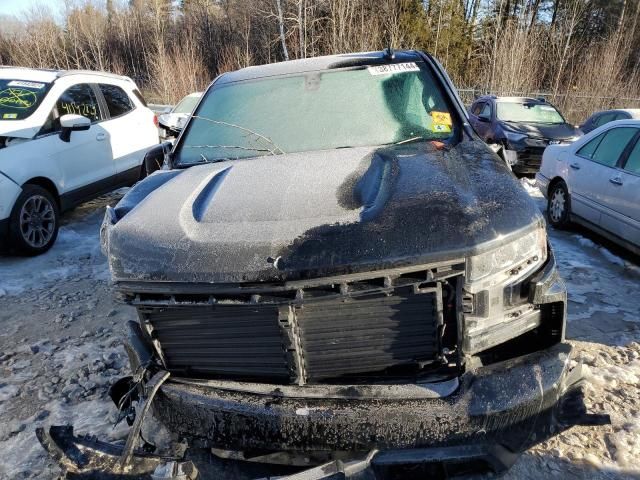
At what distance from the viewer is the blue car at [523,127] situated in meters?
9.76

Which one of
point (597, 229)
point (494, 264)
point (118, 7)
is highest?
point (118, 7)

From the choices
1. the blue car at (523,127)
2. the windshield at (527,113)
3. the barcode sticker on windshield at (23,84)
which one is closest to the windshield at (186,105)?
the barcode sticker on windshield at (23,84)

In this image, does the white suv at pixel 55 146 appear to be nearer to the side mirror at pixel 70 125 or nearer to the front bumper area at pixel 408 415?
the side mirror at pixel 70 125

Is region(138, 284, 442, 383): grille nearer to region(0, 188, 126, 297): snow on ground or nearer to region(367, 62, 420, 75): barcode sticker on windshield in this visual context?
region(367, 62, 420, 75): barcode sticker on windshield

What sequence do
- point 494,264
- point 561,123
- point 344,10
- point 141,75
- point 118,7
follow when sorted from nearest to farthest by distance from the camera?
point 494,264
point 561,123
point 344,10
point 141,75
point 118,7

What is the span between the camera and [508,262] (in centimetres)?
196

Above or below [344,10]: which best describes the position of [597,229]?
below

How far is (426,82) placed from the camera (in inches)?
136

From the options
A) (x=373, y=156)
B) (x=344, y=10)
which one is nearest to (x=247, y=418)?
(x=373, y=156)

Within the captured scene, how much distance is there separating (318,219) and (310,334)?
1.48ft

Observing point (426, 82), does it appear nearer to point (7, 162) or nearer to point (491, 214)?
point (491, 214)

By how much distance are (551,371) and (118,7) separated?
138ft

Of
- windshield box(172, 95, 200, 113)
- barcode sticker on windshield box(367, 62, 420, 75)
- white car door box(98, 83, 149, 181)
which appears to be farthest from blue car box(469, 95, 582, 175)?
windshield box(172, 95, 200, 113)

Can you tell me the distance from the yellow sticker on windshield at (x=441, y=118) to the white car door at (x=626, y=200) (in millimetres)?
2622
